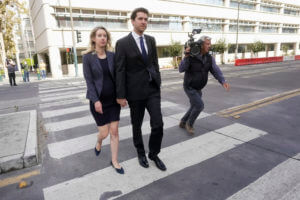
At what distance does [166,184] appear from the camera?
107 inches

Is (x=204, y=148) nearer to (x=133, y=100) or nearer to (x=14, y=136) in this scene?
(x=133, y=100)

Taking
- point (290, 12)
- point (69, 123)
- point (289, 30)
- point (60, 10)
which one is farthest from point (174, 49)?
point (290, 12)

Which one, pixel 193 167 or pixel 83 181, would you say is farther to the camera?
pixel 193 167

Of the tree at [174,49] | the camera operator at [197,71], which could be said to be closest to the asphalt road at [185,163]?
the camera operator at [197,71]

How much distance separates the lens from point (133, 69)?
2838 millimetres

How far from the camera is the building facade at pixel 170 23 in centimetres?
2253

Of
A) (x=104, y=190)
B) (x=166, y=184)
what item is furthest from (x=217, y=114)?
(x=104, y=190)

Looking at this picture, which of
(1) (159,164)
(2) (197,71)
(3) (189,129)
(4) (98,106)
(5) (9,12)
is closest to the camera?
(4) (98,106)

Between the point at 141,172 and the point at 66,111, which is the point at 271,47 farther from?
the point at 141,172

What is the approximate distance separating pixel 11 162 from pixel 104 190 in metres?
1.61

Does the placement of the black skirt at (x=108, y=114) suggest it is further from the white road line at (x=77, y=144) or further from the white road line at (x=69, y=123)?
the white road line at (x=69, y=123)

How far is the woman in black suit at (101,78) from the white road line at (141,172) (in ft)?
0.74

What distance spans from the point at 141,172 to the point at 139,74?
4.55 feet

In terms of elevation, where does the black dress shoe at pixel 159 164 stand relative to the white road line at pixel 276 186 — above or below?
above
